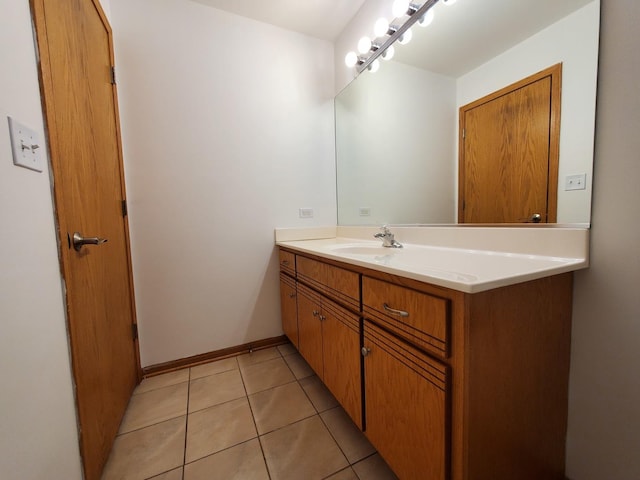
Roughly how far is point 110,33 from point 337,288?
6.16 ft

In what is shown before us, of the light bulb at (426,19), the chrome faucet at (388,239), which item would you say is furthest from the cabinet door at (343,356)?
the light bulb at (426,19)

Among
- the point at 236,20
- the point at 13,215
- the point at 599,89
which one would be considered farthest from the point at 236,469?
the point at 236,20

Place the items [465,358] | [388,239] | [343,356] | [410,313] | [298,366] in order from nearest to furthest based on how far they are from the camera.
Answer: [465,358] → [410,313] → [343,356] → [388,239] → [298,366]

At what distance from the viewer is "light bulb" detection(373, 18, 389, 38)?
4.87ft

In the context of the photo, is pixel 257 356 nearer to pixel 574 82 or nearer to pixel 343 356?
pixel 343 356

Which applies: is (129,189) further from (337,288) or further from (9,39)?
(337,288)

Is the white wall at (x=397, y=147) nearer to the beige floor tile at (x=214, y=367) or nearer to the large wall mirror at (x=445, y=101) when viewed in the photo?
the large wall mirror at (x=445, y=101)

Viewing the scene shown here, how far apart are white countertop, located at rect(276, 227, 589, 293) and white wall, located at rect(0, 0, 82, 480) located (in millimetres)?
935

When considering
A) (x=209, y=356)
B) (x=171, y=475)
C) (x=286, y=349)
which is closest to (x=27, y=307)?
(x=171, y=475)

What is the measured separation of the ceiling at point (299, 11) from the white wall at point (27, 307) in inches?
53.5

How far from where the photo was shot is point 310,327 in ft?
4.71

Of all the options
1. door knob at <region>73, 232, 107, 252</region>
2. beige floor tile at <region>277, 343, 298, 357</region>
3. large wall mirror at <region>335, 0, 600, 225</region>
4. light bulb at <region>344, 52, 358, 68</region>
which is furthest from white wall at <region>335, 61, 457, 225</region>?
door knob at <region>73, 232, 107, 252</region>

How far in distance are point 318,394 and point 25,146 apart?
1.56 metres

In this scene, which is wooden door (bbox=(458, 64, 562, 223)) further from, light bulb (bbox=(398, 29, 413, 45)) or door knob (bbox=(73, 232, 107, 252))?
door knob (bbox=(73, 232, 107, 252))
